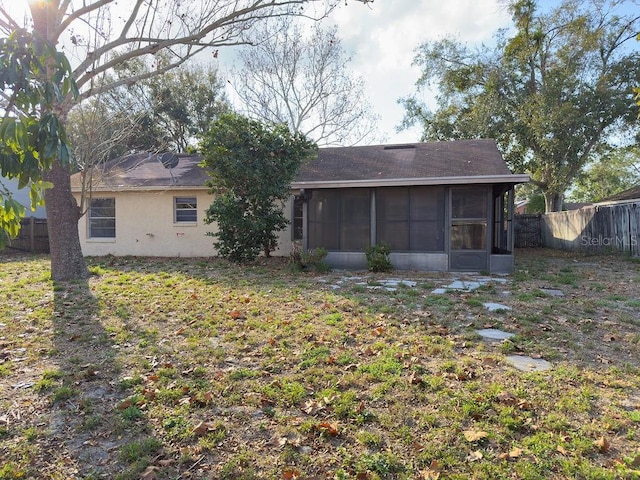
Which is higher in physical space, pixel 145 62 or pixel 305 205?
pixel 145 62

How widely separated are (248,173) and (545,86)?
41.9ft

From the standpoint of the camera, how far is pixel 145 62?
1583 centimetres

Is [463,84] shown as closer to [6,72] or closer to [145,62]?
[145,62]

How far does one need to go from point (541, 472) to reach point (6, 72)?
3.37 m

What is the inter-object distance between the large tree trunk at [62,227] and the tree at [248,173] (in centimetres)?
321

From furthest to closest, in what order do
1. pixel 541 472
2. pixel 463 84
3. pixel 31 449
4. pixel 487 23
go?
pixel 463 84 → pixel 487 23 → pixel 31 449 → pixel 541 472

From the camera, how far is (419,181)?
32.9ft

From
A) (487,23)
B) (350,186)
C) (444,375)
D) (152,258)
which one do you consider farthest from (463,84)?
(444,375)

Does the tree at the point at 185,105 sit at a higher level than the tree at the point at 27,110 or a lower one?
higher

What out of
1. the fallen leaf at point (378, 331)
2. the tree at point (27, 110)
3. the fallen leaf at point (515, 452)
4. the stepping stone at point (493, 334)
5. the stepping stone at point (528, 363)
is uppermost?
the tree at point (27, 110)

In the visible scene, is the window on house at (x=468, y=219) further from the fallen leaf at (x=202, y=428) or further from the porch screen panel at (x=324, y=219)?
the fallen leaf at (x=202, y=428)

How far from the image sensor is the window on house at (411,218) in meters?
10.3

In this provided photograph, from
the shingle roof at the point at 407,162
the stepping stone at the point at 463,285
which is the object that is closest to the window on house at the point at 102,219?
the shingle roof at the point at 407,162

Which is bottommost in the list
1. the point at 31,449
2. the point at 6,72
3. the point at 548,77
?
the point at 31,449
